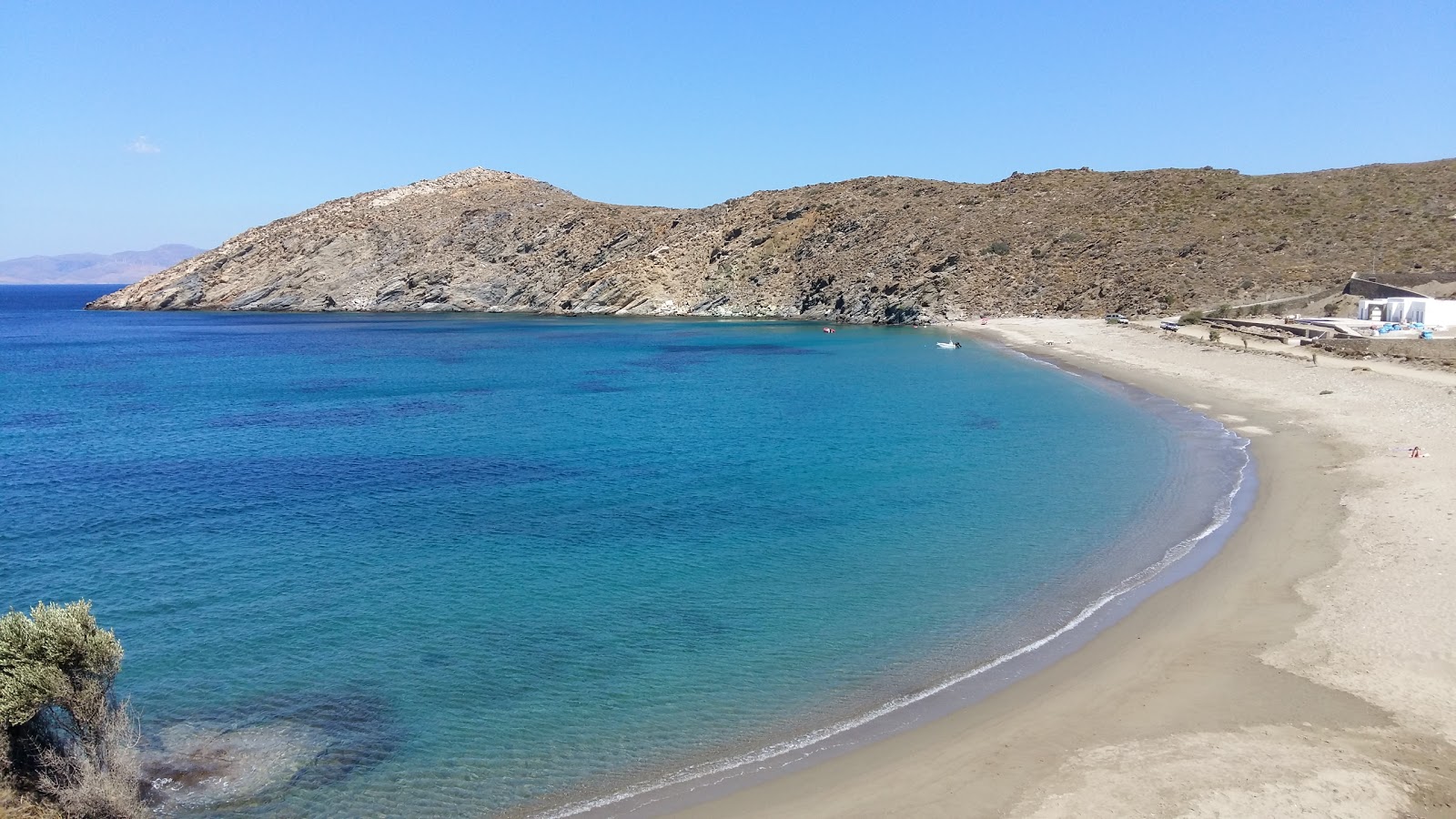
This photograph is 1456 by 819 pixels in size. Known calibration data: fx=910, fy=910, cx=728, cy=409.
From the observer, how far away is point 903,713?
1098 centimetres

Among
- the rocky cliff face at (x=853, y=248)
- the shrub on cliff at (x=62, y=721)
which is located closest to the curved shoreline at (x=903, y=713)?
the shrub on cliff at (x=62, y=721)

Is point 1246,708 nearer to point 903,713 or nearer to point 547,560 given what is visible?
point 903,713

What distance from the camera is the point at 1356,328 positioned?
4266 centimetres

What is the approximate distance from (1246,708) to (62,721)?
41.9 ft

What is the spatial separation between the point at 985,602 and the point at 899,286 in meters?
69.2

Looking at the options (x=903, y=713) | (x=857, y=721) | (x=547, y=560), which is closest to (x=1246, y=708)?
(x=903, y=713)

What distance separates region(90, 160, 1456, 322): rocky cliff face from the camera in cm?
6562

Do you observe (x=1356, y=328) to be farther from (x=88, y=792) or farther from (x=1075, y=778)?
(x=88, y=792)

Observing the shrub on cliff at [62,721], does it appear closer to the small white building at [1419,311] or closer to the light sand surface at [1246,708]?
the light sand surface at [1246,708]

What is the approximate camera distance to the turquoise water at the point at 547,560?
10641 millimetres

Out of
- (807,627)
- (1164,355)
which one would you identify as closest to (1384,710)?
(807,627)

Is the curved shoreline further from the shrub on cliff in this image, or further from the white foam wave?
the shrub on cliff

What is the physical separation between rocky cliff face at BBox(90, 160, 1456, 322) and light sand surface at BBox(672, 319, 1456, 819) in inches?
1988

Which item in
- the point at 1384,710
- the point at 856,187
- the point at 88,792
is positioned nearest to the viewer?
the point at 88,792
